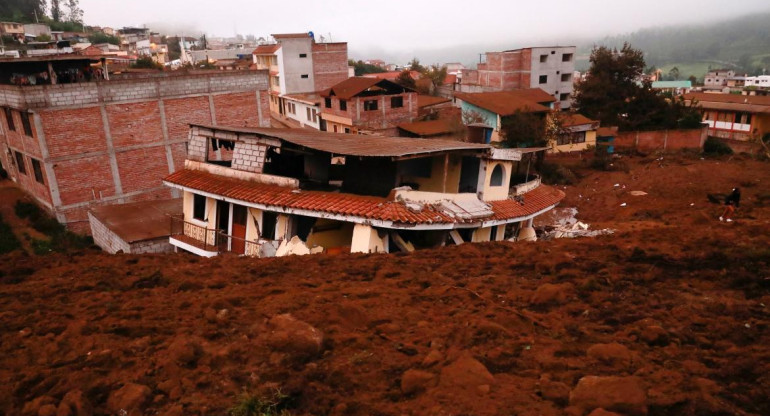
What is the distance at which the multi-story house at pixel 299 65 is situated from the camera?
164 feet

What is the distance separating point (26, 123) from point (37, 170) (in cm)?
217

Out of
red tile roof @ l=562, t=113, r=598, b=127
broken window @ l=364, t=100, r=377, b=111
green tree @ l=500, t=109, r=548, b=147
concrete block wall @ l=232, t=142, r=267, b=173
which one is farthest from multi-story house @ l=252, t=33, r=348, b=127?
concrete block wall @ l=232, t=142, r=267, b=173

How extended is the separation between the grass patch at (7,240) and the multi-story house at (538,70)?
43146 millimetres

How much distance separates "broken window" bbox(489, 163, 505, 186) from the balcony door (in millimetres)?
7360

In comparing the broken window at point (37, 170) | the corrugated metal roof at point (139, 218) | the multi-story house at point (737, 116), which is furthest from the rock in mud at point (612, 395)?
the multi-story house at point (737, 116)

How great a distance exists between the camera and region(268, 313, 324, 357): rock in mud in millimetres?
5430

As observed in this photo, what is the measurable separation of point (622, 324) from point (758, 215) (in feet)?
55.0

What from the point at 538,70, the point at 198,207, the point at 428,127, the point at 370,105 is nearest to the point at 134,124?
the point at 198,207

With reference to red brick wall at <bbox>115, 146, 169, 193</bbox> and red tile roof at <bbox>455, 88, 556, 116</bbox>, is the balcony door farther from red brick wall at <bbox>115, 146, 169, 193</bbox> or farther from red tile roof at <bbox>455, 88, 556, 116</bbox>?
red tile roof at <bbox>455, 88, 556, 116</bbox>

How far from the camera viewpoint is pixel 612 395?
4320 millimetres

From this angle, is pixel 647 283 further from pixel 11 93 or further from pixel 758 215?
pixel 11 93

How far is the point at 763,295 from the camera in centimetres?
690

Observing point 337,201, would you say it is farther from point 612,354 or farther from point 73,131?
point 73,131

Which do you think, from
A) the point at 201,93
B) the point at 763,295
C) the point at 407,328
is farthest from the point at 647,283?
the point at 201,93
